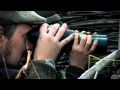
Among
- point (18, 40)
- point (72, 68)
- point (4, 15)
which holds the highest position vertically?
point (4, 15)

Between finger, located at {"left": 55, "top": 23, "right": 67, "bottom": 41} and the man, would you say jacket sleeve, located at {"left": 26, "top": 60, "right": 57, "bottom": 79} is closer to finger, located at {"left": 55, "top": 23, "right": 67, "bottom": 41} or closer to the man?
the man

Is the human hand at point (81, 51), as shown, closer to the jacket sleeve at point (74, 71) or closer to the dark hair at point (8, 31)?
the jacket sleeve at point (74, 71)

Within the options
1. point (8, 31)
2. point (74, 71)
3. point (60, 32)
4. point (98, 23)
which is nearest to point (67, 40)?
point (60, 32)

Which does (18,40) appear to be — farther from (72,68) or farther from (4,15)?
(72,68)

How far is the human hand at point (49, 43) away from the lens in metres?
1.77

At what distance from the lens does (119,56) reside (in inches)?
64.1

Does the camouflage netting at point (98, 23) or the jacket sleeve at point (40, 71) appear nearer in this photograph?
the jacket sleeve at point (40, 71)

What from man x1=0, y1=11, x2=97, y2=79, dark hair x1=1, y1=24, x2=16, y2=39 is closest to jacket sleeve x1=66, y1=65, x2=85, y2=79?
man x1=0, y1=11, x2=97, y2=79

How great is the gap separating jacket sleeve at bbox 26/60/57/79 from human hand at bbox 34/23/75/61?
2.2 inches

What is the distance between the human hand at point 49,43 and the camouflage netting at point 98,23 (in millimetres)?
219

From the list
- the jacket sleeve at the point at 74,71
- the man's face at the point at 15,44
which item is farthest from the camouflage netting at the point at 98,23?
the man's face at the point at 15,44

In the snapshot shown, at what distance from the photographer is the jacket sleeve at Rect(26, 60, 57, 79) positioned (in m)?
1.72
